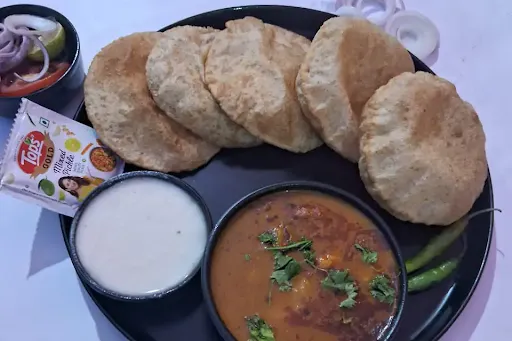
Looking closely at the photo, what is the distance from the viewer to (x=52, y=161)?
259 centimetres

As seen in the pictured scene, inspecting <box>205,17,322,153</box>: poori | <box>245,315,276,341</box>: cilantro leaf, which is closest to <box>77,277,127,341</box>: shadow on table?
<box>245,315,276,341</box>: cilantro leaf

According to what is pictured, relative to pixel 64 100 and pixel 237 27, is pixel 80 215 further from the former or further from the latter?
Result: pixel 237 27

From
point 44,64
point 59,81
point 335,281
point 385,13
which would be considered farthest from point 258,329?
point 385,13

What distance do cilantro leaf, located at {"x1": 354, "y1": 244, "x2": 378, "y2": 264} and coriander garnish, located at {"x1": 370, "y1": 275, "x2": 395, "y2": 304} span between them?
77mm

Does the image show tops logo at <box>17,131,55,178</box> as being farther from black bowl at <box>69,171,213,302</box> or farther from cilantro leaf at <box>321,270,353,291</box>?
cilantro leaf at <box>321,270,353,291</box>

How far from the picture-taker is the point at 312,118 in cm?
253

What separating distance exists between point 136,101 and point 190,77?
10.4 inches

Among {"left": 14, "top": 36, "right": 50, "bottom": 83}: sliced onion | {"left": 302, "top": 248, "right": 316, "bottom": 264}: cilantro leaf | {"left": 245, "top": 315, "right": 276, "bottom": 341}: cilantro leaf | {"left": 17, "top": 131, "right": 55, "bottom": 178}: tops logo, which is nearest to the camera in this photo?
{"left": 245, "top": 315, "right": 276, "bottom": 341}: cilantro leaf

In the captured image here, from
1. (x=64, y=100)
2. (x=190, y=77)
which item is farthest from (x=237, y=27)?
(x=64, y=100)

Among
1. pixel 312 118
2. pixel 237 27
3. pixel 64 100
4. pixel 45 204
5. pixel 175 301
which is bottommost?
pixel 175 301

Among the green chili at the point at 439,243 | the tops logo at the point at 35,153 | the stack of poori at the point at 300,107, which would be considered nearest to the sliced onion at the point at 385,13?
the stack of poori at the point at 300,107

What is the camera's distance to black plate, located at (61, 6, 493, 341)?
2416 millimetres

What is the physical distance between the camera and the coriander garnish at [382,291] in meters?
2.25

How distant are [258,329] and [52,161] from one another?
1167 mm
